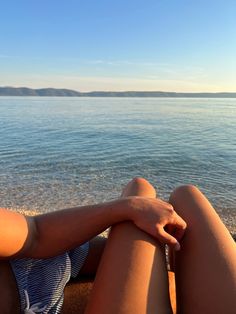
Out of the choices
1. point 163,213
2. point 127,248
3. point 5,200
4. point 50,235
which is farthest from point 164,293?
point 5,200

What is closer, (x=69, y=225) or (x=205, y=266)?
(x=205, y=266)

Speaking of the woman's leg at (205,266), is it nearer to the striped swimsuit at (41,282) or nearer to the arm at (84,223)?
the arm at (84,223)

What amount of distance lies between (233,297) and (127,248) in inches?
15.9

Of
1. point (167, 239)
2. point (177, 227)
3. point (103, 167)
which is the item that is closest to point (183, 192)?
point (177, 227)

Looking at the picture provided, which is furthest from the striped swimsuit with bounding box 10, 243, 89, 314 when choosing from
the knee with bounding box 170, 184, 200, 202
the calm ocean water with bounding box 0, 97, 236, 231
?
the calm ocean water with bounding box 0, 97, 236, 231

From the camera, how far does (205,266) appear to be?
4.70 feet

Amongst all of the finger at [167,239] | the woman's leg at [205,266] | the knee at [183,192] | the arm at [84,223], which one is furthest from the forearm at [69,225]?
the knee at [183,192]

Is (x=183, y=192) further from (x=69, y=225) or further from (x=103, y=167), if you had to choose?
(x=103, y=167)

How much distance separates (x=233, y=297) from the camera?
4.16 feet

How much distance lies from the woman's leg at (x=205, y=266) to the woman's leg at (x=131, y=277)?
0.10 meters

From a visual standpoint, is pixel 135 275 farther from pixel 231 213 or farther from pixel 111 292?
pixel 231 213

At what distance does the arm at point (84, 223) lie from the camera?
1569mm

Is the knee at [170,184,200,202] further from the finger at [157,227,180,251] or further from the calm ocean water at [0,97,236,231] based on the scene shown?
the calm ocean water at [0,97,236,231]

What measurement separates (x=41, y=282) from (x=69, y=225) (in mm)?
252
